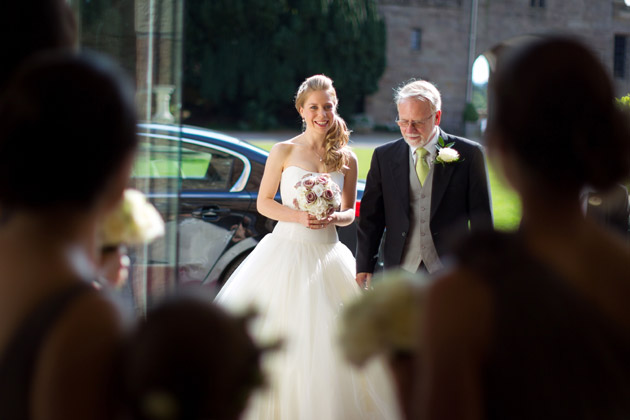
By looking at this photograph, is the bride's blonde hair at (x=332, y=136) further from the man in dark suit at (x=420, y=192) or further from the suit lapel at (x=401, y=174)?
the suit lapel at (x=401, y=174)

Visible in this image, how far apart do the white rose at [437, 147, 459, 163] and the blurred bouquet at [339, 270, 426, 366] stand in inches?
116

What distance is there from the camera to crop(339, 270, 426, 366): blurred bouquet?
1.56 m

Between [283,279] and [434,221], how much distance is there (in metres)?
1.06

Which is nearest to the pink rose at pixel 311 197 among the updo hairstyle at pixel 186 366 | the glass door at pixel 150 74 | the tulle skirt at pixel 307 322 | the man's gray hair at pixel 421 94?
the tulle skirt at pixel 307 322

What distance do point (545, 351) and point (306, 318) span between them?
3.25m

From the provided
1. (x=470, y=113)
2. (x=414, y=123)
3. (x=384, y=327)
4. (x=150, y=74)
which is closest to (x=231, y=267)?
(x=414, y=123)

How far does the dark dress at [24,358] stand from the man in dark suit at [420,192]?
3.27m

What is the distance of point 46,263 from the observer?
1.45 metres

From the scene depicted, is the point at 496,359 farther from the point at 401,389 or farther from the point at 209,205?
the point at 209,205

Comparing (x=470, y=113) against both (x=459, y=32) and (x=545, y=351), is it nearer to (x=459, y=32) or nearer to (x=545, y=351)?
(x=459, y=32)

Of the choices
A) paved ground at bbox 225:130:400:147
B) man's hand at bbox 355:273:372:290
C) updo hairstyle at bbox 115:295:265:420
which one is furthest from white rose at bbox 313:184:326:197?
paved ground at bbox 225:130:400:147

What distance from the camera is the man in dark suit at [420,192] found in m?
4.53

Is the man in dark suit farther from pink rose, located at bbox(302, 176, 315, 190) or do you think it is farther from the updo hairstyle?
the updo hairstyle

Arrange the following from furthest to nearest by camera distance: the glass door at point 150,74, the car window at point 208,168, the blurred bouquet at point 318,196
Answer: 1. the car window at point 208,168
2. the blurred bouquet at point 318,196
3. the glass door at point 150,74
